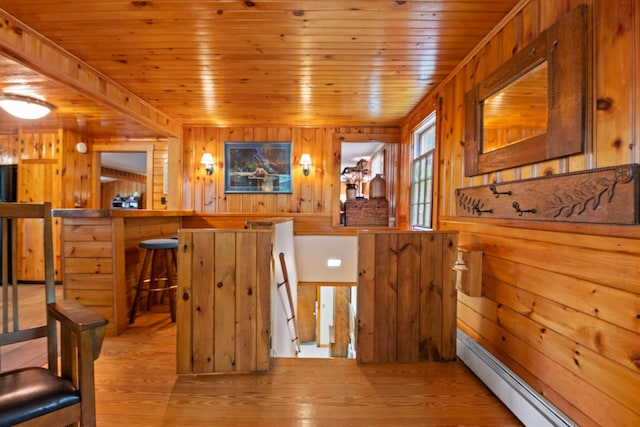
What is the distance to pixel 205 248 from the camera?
6.04 ft

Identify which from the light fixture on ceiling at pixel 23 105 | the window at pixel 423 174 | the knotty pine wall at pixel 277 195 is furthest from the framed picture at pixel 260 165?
the light fixture on ceiling at pixel 23 105

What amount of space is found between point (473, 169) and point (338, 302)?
5.95 metres

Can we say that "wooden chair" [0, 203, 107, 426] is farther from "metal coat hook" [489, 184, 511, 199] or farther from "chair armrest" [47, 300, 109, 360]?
"metal coat hook" [489, 184, 511, 199]

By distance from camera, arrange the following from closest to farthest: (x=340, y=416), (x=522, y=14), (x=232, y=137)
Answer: (x=340, y=416) → (x=522, y=14) → (x=232, y=137)

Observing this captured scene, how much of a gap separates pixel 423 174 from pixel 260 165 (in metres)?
2.36

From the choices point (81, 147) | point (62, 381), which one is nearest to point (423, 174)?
point (62, 381)

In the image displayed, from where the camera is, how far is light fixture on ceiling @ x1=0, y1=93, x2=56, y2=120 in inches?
104

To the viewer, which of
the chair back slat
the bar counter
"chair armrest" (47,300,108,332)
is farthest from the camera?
the bar counter

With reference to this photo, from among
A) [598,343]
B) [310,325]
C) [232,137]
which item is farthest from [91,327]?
[310,325]

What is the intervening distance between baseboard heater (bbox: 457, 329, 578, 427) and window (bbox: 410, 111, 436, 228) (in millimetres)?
1381

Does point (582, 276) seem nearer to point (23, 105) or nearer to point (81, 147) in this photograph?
point (23, 105)

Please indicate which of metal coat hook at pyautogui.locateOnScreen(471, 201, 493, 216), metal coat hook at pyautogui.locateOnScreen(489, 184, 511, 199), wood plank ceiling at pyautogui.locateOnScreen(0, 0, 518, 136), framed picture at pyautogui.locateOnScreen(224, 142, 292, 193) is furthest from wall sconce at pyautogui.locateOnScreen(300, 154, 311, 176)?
metal coat hook at pyautogui.locateOnScreen(489, 184, 511, 199)

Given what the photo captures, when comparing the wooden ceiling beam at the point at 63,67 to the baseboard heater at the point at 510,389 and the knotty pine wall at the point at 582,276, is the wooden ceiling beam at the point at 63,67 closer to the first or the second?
the knotty pine wall at the point at 582,276

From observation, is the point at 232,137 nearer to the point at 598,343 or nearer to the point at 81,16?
the point at 81,16
